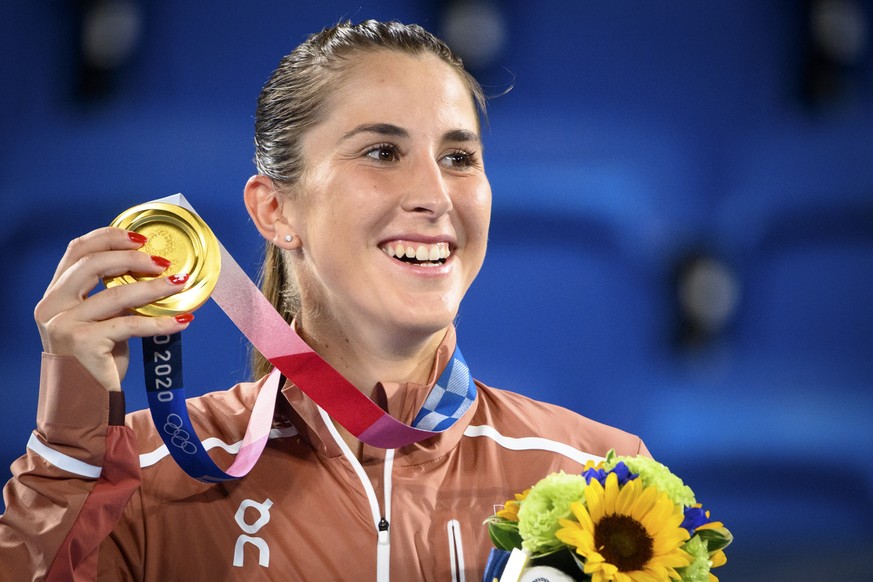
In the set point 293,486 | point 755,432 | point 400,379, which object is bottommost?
point 293,486

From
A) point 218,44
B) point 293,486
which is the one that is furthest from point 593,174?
point 293,486

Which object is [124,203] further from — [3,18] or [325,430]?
[325,430]

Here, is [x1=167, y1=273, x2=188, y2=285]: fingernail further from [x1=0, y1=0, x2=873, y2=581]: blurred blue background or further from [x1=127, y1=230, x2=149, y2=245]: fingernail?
[x1=0, y1=0, x2=873, y2=581]: blurred blue background

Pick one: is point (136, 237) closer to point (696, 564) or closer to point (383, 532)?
point (383, 532)

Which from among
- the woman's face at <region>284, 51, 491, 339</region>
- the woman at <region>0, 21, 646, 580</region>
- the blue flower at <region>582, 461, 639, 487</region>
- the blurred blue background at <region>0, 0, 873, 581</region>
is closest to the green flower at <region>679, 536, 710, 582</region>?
the blue flower at <region>582, 461, 639, 487</region>

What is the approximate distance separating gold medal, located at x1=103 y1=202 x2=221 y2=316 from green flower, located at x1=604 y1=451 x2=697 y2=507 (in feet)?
1.87

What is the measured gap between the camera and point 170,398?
1.48 metres

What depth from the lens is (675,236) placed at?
8.67 ft

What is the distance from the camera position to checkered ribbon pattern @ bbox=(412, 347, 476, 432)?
5.53ft

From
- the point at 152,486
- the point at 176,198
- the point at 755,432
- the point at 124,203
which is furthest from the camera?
the point at 755,432

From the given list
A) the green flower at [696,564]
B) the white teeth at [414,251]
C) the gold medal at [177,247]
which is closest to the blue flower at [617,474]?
the green flower at [696,564]

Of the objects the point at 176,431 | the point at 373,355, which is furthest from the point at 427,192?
the point at 176,431

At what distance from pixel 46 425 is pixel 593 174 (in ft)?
5.41

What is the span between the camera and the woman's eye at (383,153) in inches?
64.7
